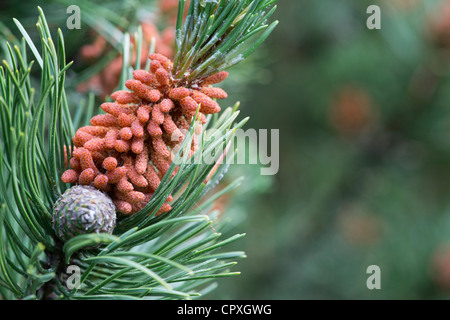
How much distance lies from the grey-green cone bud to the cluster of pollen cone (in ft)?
0.07

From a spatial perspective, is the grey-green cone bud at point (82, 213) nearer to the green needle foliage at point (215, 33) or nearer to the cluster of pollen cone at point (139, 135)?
the cluster of pollen cone at point (139, 135)

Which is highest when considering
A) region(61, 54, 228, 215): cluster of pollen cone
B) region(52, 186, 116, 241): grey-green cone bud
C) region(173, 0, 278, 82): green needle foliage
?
region(173, 0, 278, 82): green needle foliage

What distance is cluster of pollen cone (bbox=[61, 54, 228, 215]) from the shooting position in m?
0.50

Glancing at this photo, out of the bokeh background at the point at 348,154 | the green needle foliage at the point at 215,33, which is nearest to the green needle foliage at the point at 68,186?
the green needle foliage at the point at 215,33

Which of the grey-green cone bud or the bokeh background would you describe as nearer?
the grey-green cone bud

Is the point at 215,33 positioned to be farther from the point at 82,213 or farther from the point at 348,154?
the point at 348,154

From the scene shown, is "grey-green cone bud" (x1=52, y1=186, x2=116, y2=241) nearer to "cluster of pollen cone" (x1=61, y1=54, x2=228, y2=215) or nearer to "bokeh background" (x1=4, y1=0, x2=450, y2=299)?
"cluster of pollen cone" (x1=61, y1=54, x2=228, y2=215)

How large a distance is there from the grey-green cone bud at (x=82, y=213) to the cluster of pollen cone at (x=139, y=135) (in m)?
0.02

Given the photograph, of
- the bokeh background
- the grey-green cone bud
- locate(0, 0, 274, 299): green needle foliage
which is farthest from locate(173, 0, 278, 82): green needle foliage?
the bokeh background

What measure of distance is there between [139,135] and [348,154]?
1.20 m

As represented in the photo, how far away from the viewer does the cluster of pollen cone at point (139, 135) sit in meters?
0.50

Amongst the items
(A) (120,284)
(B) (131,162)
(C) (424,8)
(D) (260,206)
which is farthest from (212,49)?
(D) (260,206)

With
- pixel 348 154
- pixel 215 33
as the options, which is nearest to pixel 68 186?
pixel 215 33

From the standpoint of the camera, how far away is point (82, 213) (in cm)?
48
